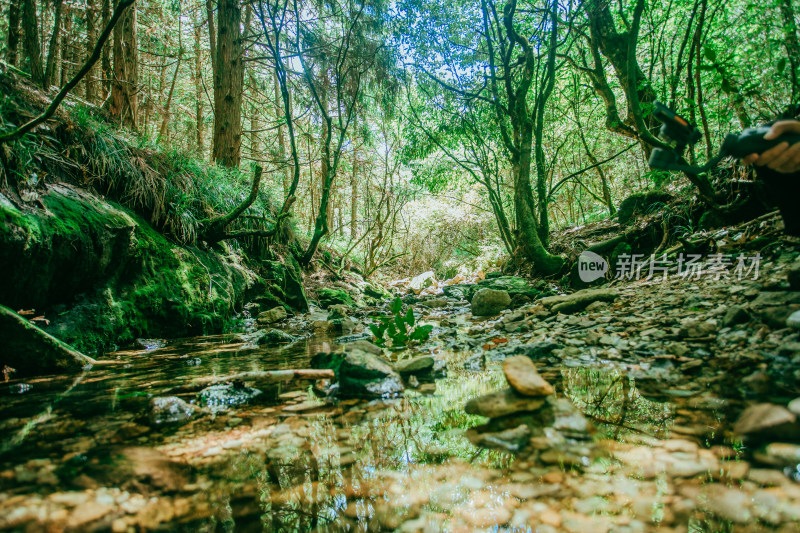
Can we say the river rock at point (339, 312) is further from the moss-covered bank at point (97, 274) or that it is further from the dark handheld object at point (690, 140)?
the dark handheld object at point (690, 140)

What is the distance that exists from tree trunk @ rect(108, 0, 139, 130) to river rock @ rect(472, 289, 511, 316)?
19.6ft

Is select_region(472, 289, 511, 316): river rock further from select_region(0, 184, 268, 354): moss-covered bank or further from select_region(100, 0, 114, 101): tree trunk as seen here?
select_region(100, 0, 114, 101): tree trunk

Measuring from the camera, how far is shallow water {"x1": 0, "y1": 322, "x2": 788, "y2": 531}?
3.34ft

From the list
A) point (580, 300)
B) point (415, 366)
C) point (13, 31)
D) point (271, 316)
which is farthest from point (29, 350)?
point (580, 300)

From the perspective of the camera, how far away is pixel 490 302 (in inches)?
214

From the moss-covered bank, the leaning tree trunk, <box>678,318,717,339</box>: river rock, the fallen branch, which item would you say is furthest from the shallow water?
the leaning tree trunk

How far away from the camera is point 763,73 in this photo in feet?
15.7

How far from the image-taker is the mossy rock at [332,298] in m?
7.77

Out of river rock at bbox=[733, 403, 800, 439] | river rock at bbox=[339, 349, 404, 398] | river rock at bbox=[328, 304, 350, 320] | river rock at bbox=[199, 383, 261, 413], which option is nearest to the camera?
river rock at bbox=[733, 403, 800, 439]

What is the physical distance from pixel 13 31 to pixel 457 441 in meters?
6.27

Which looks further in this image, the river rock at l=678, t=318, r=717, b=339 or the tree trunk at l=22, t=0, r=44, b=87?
the tree trunk at l=22, t=0, r=44, b=87

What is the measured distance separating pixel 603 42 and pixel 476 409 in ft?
25.6


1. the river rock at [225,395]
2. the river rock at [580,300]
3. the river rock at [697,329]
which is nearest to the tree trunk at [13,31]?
the river rock at [225,395]

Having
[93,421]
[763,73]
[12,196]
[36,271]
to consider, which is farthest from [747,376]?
[763,73]
